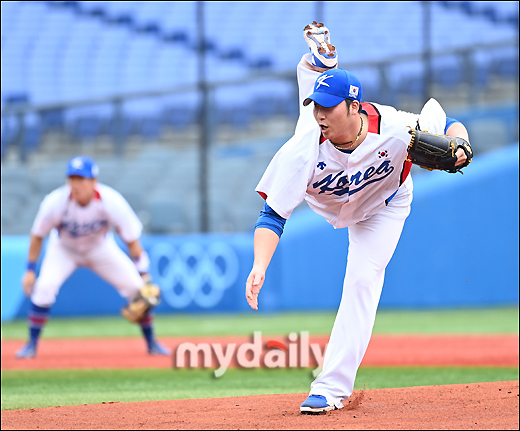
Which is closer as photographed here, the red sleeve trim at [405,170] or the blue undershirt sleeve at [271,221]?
the blue undershirt sleeve at [271,221]

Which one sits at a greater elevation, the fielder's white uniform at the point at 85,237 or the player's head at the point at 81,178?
the player's head at the point at 81,178

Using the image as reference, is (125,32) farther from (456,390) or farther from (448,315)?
(456,390)

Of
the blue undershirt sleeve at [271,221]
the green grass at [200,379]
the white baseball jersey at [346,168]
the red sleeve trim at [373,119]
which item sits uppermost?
the red sleeve trim at [373,119]

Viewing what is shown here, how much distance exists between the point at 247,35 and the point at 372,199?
10219mm

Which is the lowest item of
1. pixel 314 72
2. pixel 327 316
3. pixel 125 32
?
pixel 327 316

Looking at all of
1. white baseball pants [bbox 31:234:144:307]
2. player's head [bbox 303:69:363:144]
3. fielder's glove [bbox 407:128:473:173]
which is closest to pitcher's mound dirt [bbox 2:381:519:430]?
fielder's glove [bbox 407:128:473:173]

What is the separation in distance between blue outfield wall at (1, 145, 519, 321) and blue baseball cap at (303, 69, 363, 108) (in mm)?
7845

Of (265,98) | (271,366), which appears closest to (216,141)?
(265,98)

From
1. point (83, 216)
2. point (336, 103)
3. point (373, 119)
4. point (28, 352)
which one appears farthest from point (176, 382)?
point (336, 103)

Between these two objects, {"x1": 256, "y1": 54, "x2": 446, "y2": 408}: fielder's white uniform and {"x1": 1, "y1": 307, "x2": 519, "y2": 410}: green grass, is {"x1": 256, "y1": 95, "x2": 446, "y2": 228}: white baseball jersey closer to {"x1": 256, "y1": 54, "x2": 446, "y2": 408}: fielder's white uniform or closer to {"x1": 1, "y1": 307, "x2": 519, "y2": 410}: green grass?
{"x1": 256, "y1": 54, "x2": 446, "y2": 408}: fielder's white uniform

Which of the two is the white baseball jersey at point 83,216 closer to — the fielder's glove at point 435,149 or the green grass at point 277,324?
the green grass at point 277,324

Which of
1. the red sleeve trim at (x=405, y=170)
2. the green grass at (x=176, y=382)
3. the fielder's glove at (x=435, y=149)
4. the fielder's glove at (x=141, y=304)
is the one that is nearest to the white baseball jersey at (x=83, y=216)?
the fielder's glove at (x=141, y=304)

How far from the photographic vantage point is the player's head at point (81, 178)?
7414 mm

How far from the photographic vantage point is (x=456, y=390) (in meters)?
4.49
